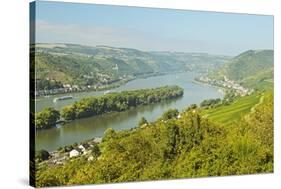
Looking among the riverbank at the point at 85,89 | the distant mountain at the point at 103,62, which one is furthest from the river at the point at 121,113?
the distant mountain at the point at 103,62

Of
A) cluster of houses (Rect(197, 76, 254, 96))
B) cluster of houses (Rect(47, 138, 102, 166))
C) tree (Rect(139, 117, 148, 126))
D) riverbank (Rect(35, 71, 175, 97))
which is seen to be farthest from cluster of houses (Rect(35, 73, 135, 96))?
cluster of houses (Rect(197, 76, 254, 96))

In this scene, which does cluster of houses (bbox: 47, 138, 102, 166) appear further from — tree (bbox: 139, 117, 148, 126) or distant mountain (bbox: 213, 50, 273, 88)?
distant mountain (bbox: 213, 50, 273, 88)

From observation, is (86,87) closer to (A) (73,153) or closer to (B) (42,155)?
(A) (73,153)

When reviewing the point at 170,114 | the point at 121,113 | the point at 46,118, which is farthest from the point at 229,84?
the point at 46,118

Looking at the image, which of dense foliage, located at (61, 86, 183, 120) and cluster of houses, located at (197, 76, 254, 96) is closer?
dense foliage, located at (61, 86, 183, 120)

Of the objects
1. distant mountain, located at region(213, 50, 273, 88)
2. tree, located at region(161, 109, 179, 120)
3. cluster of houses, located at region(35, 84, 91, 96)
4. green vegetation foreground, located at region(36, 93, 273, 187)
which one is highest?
distant mountain, located at region(213, 50, 273, 88)

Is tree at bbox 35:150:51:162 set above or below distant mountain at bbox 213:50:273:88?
below

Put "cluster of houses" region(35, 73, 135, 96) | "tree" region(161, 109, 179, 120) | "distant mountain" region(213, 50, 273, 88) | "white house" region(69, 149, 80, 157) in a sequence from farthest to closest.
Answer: "distant mountain" region(213, 50, 273, 88)
"tree" region(161, 109, 179, 120)
"white house" region(69, 149, 80, 157)
"cluster of houses" region(35, 73, 135, 96)

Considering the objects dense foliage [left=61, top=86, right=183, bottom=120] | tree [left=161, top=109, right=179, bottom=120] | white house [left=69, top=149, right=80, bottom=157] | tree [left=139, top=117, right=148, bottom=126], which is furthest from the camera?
tree [left=161, top=109, right=179, bottom=120]
